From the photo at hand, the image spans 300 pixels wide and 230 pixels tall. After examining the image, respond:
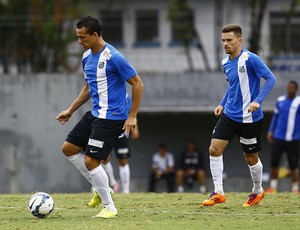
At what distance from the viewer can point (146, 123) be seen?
30469mm

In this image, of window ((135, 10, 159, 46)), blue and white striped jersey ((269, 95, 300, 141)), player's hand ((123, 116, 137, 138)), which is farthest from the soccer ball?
window ((135, 10, 159, 46))

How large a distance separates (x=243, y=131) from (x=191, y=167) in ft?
52.0

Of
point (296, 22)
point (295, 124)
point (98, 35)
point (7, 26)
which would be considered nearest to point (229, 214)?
point (98, 35)

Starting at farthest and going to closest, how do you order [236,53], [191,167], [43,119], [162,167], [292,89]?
[162,167]
[191,167]
[43,119]
[292,89]
[236,53]

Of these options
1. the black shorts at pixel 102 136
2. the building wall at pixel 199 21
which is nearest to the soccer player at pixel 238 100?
the black shorts at pixel 102 136

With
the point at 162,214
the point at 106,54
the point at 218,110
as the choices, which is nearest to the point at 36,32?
the point at 218,110

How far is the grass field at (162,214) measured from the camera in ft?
35.2

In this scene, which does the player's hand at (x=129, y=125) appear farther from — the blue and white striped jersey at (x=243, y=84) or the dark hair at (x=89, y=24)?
the blue and white striped jersey at (x=243, y=84)

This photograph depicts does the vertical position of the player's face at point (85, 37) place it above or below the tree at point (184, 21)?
above

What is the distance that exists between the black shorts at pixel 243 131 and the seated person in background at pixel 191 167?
51.2 ft

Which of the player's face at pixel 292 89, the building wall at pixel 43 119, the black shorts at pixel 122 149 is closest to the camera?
the black shorts at pixel 122 149

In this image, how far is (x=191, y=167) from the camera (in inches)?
1121

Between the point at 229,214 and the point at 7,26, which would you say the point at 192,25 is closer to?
the point at 7,26

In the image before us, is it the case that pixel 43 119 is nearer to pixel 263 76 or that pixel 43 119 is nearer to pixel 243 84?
pixel 243 84
